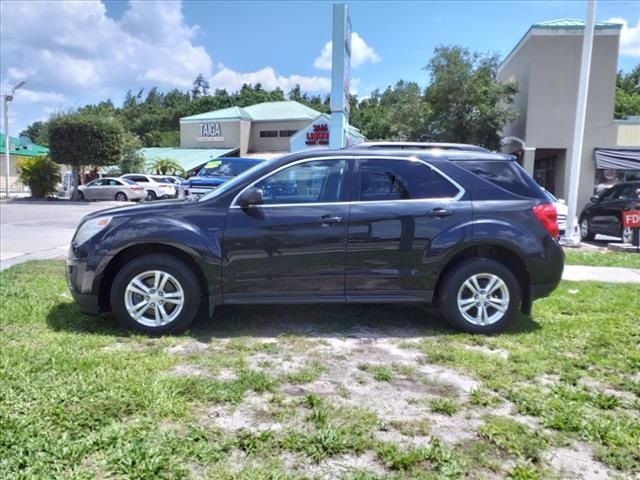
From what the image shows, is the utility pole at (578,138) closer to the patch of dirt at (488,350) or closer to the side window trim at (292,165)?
the patch of dirt at (488,350)

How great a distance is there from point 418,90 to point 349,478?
24651mm

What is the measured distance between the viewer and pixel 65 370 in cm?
372

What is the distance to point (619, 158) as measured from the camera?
65.1 ft

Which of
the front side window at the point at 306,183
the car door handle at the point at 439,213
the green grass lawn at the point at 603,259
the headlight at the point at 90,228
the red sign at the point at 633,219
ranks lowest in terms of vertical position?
the green grass lawn at the point at 603,259

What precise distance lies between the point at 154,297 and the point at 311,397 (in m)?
2.06

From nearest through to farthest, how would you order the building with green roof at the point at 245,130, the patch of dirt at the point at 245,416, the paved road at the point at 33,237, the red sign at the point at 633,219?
1. the patch of dirt at the point at 245,416
2. the paved road at the point at 33,237
3. the red sign at the point at 633,219
4. the building with green roof at the point at 245,130

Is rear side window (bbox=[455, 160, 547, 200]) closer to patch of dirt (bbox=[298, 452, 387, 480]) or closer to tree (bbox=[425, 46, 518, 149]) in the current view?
patch of dirt (bbox=[298, 452, 387, 480])

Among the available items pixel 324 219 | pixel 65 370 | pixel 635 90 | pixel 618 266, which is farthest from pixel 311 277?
pixel 635 90

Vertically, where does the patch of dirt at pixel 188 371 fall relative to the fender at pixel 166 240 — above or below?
below

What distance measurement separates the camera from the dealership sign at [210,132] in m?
42.9

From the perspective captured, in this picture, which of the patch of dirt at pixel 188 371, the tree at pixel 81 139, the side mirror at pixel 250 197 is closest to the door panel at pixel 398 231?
the side mirror at pixel 250 197

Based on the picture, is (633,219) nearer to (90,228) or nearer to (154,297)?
(154,297)

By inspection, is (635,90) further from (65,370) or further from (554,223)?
(65,370)

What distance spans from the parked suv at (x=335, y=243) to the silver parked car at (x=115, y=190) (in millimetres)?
24408
